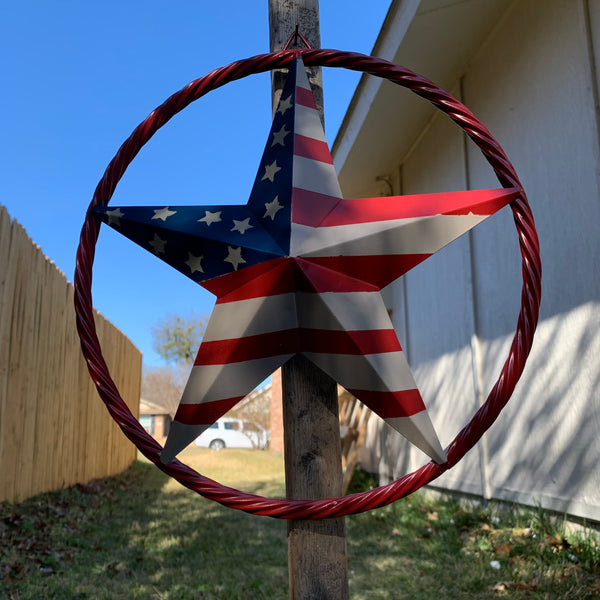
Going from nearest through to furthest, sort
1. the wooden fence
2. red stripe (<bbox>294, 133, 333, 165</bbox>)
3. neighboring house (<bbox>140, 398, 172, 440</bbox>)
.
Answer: red stripe (<bbox>294, 133, 333, 165</bbox>)
the wooden fence
neighboring house (<bbox>140, 398, 172, 440</bbox>)

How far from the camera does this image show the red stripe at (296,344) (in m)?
1.42

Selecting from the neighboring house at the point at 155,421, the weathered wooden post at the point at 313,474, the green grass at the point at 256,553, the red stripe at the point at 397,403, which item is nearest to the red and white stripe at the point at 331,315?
the red stripe at the point at 397,403

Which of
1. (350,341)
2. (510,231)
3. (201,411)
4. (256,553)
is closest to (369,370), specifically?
(350,341)

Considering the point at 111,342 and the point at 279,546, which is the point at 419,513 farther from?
the point at 111,342

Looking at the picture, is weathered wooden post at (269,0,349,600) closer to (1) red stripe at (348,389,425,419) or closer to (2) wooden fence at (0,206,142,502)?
(1) red stripe at (348,389,425,419)

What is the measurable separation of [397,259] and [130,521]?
15.1 feet

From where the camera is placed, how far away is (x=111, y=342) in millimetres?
8055

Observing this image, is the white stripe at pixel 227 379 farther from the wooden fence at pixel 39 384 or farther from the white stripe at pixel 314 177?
the wooden fence at pixel 39 384

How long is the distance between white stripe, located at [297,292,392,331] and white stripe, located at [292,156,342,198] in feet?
1.04


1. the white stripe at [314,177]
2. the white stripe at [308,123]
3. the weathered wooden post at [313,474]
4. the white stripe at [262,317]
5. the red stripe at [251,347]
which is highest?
the white stripe at [308,123]

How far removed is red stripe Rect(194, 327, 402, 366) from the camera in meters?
1.42

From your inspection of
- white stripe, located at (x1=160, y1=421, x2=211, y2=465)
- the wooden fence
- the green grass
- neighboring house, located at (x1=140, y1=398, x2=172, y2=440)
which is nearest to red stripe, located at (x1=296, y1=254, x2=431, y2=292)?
white stripe, located at (x1=160, y1=421, x2=211, y2=465)

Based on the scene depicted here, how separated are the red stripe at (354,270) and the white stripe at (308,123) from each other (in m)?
0.43

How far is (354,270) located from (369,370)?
0.87 ft
